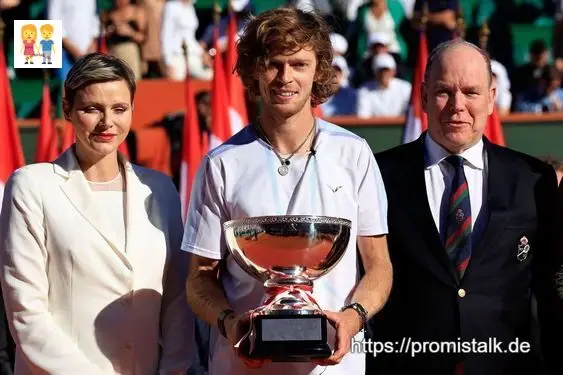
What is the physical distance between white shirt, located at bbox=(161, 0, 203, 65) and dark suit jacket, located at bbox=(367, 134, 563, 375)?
7571 mm

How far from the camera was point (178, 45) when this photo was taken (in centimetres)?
1302

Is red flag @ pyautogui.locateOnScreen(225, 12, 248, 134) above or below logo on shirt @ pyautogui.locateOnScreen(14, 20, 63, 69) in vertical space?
below

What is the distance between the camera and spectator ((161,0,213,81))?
42.5 feet

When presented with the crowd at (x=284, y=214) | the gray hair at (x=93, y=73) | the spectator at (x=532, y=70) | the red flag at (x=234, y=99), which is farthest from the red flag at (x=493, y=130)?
the gray hair at (x=93, y=73)

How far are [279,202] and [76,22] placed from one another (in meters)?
8.23

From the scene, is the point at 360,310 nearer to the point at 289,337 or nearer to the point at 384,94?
the point at 289,337

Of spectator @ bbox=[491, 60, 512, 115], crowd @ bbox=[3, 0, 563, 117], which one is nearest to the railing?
spectator @ bbox=[491, 60, 512, 115]

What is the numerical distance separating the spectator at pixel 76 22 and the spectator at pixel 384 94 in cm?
249

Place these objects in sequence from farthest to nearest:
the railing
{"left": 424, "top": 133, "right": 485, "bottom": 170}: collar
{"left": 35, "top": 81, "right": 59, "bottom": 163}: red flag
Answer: the railing
{"left": 35, "top": 81, "right": 59, "bottom": 163}: red flag
{"left": 424, "top": 133, "right": 485, "bottom": 170}: collar

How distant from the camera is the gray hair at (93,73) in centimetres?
506

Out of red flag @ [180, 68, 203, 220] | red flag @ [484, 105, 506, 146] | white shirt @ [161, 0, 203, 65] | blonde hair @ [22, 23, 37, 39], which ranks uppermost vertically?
blonde hair @ [22, 23, 37, 39]

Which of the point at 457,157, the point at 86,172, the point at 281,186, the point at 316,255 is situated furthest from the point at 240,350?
the point at 457,157

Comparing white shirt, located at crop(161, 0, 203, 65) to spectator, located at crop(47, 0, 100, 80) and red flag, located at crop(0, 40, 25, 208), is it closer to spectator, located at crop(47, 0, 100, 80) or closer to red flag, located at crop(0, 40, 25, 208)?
spectator, located at crop(47, 0, 100, 80)

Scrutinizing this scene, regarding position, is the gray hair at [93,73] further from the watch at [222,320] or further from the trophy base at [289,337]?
the trophy base at [289,337]
